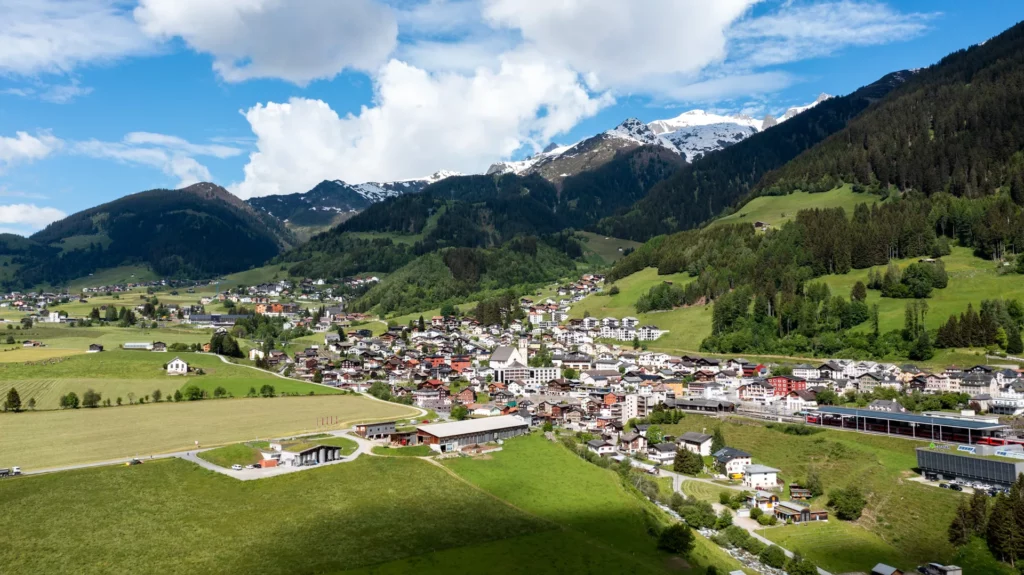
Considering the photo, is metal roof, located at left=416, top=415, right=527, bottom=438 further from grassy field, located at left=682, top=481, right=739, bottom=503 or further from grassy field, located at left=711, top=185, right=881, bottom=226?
grassy field, located at left=711, top=185, right=881, bottom=226

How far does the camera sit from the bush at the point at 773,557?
39.8m

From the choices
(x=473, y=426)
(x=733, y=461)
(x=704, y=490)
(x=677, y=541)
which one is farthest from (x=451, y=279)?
(x=677, y=541)

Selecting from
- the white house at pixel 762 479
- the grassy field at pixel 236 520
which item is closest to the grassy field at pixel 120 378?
the grassy field at pixel 236 520

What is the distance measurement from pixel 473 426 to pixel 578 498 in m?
18.2

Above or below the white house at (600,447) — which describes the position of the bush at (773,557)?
below

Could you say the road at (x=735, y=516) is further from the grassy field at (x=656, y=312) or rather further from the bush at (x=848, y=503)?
the grassy field at (x=656, y=312)

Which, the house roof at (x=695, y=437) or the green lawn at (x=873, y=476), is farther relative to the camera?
the house roof at (x=695, y=437)

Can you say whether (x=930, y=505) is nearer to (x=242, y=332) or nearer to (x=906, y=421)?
(x=906, y=421)

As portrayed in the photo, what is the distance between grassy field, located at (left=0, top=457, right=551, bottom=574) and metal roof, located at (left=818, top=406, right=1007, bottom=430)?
37816 mm

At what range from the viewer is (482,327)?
137125mm

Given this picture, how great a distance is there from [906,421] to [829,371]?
2250 centimetres

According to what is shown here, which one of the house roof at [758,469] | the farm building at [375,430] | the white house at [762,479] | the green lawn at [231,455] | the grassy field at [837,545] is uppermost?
the green lawn at [231,455]

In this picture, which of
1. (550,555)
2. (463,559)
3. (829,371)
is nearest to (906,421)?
(829,371)

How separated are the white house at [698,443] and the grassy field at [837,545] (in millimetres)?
16668
